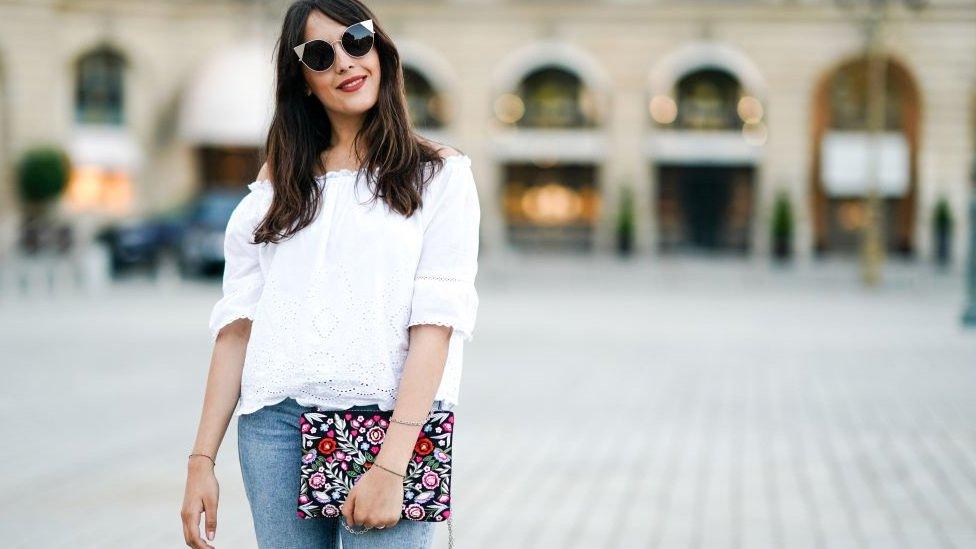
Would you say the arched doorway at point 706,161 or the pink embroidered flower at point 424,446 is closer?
the pink embroidered flower at point 424,446

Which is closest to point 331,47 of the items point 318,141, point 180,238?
point 318,141

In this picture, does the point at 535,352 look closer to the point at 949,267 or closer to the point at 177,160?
the point at 949,267

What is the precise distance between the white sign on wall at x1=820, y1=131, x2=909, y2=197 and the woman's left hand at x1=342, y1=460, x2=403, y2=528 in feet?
121

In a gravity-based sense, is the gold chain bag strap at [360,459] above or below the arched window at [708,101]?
below

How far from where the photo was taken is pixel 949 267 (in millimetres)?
35375

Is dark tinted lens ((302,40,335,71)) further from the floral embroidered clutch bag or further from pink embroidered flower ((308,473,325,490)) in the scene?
pink embroidered flower ((308,473,325,490))

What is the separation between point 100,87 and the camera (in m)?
39.3

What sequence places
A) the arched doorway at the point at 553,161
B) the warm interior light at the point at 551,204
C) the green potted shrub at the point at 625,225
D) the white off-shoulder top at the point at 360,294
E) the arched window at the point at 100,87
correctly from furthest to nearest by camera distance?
the warm interior light at the point at 551,204
the arched doorway at the point at 553,161
the arched window at the point at 100,87
the green potted shrub at the point at 625,225
the white off-shoulder top at the point at 360,294

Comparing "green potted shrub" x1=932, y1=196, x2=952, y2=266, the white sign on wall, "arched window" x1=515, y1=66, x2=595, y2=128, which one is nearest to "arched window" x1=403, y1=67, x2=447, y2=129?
"arched window" x1=515, y1=66, x2=595, y2=128

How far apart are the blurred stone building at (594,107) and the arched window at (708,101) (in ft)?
0.22

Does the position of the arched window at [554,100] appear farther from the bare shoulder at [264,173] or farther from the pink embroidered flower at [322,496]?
the pink embroidered flower at [322,496]

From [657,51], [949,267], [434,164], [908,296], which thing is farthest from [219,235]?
[434,164]

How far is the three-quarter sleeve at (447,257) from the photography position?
8.81 feet

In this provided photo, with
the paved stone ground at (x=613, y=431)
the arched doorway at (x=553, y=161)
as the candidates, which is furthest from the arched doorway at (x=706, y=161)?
the paved stone ground at (x=613, y=431)
